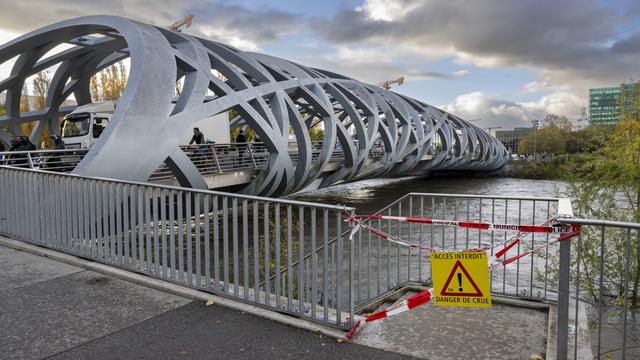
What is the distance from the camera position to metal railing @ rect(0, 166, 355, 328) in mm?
4535

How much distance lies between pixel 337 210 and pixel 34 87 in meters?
49.3

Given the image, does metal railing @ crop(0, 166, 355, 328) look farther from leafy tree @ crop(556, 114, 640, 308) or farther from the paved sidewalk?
leafy tree @ crop(556, 114, 640, 308)

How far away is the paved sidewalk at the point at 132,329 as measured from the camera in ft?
12.5

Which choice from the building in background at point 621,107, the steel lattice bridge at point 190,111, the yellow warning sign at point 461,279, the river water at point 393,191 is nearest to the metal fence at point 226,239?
the yellow warning sign at point 461,279

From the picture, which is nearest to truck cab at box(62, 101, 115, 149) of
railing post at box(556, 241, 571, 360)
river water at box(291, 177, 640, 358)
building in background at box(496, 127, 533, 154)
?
river water at box(291, 177, 640, 358)

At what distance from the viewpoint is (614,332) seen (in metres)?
11.0

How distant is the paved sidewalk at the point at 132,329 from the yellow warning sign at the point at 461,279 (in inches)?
24.2

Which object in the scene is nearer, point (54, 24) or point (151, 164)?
point (151, 164)

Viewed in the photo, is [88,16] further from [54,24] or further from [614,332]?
[614,332]

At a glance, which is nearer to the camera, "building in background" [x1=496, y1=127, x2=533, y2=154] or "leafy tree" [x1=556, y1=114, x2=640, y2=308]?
"leafy tree" [x1=556, y1=114, x2=640, y2=308]

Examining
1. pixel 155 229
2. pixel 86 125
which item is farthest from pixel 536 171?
pixel 155 229

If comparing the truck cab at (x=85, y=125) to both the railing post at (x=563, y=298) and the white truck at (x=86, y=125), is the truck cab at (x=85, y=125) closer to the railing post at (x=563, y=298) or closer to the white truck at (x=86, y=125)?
the white truck at (x=86, y=125)

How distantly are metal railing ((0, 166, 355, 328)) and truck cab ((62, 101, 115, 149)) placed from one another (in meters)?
13.6

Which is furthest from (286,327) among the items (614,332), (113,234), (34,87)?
(34,87)
